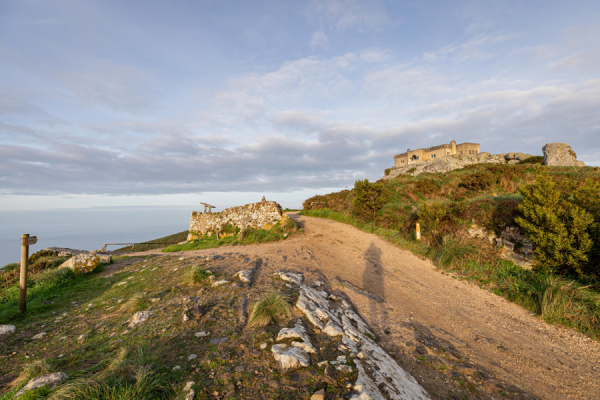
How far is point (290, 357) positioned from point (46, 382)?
2.86 meters

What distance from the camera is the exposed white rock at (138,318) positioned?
444 centimetres

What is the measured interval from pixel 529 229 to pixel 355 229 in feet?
30.8

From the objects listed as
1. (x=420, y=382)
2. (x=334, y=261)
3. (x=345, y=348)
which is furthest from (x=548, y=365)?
(x=334, y=261)

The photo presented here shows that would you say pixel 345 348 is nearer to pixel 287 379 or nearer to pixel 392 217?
pixel 287 379

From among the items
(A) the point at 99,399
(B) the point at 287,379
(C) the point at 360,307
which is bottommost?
(C) the point at 360,307

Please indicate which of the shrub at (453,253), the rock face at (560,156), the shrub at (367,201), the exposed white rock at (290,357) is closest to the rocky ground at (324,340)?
the exposed white rock at (290,357)

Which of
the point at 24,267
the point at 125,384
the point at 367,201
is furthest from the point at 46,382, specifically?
the point at 367,201

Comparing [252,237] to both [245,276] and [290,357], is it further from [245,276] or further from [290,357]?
[290,357]

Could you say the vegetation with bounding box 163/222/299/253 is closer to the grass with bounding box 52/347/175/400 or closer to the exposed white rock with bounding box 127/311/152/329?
the exposed white rock with bounding box 127/311/152/329

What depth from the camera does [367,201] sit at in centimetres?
1684

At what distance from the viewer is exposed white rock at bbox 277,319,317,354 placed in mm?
3516

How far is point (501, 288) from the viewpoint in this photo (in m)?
7.11

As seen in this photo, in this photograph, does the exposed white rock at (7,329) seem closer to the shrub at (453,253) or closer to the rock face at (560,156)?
the shrub at (453,253)

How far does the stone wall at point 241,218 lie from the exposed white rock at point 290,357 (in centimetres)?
1245
